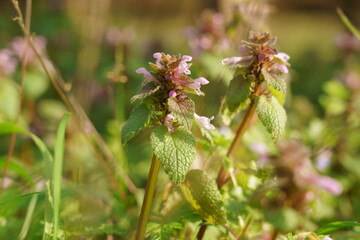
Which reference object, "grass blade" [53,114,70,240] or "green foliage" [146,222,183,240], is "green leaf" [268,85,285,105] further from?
"grass blade" [53,114,70,240]

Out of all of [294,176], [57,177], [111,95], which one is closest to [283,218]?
[294,176]

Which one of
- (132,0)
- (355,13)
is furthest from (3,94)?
(132,0)

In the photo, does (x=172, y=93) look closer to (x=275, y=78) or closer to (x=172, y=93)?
(x=172, y=93)

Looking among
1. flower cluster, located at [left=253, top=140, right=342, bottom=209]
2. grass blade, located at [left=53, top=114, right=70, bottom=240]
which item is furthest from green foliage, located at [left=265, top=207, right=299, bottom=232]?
grass blade, located at [left=53, top=114, right=70, bottom=240]

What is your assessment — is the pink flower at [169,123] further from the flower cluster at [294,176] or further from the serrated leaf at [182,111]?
the flower cluster at [294,176]

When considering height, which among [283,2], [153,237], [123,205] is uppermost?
[153,237]

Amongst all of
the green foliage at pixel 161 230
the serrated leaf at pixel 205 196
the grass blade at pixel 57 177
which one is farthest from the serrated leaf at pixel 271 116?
the grass blade at pixel 57 177

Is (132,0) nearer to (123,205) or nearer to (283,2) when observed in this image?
(283,2)
